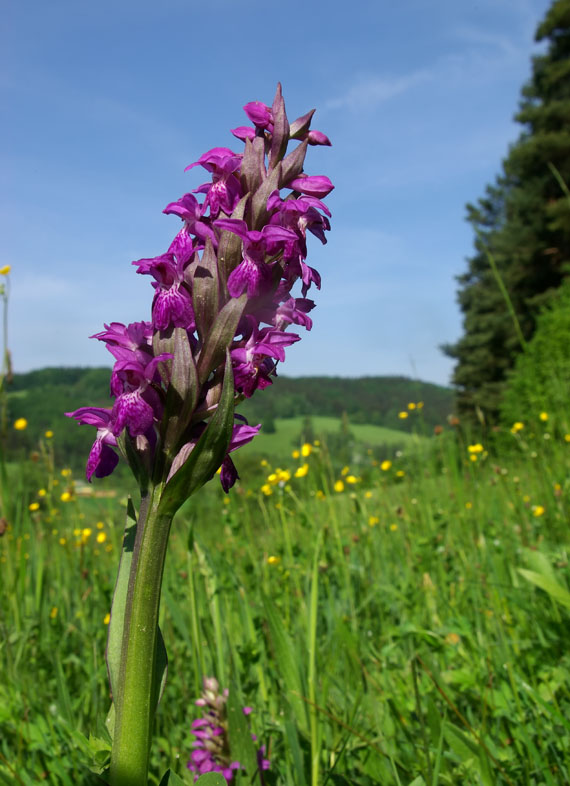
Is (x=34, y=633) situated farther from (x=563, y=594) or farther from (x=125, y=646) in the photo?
(x=563, y=594)

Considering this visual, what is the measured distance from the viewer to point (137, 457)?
1.35m

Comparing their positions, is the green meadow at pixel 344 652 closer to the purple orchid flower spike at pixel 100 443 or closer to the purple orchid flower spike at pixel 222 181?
the purple orchid flower spike at pixel 100 443

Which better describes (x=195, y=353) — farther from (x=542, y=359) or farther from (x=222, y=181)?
(x=542, y=359)

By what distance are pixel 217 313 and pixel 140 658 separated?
757mm

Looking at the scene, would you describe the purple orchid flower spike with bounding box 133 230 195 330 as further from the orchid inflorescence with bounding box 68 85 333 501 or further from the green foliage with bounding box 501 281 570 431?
the green foliage with bounding box 501 281 570 431

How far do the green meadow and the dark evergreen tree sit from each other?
82.6ft

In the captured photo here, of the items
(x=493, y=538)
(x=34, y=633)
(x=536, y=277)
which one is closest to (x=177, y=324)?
(x=34, y=633)

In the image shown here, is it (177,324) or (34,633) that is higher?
(177,324)

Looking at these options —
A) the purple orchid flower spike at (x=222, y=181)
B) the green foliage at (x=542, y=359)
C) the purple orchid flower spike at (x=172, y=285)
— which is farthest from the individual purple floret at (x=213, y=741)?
the green foliage at (x=542, y=359)

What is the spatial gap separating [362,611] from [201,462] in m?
2.17

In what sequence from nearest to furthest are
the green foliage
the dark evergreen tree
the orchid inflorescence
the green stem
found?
the green stem → the orchid inflorescence → the green foliage → the dark evergreen tree

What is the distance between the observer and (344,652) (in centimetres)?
229

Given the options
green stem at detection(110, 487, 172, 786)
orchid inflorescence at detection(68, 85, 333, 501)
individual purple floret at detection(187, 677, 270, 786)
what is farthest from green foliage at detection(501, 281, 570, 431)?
green stem at detection(110, 487, 172, 786)

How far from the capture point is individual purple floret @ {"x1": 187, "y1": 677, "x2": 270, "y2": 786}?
1.74m
